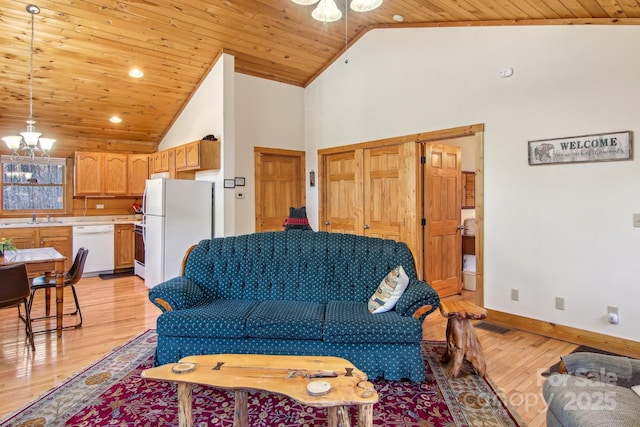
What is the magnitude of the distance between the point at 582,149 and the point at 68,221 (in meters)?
7.31

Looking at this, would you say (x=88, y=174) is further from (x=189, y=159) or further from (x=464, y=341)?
(x=464, y=341)

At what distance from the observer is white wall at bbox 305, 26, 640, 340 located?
316 cm

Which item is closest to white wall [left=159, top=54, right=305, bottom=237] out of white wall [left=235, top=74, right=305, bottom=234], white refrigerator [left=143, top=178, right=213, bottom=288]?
white wall [left=235, top=74, right=305, bottom=234]

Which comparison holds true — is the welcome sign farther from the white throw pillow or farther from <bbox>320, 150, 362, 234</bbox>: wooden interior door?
<bbox>320, 150, 362, 234</bbox>: wooden interior door

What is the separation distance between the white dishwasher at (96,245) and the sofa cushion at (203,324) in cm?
422

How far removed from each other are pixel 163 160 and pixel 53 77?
1834 mm

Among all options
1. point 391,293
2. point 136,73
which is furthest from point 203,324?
point 136,73

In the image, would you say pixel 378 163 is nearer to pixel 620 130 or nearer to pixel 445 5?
pixel 445 5

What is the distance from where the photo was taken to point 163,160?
6215mm

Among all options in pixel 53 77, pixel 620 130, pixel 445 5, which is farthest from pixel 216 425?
pixel 53 77

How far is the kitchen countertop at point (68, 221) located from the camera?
5.85 metres

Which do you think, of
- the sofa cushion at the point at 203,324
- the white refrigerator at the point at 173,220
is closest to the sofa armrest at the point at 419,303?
the sofa cushion at the point at 203,324

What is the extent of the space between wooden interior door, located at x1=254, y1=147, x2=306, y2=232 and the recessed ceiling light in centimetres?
179

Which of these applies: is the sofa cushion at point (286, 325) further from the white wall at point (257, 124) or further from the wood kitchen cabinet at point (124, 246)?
the wood kitchen cabinet at point (124, 246)
